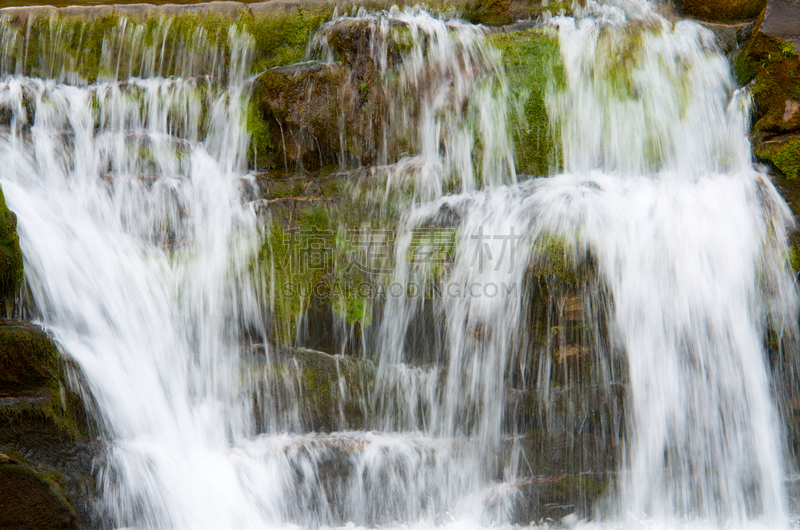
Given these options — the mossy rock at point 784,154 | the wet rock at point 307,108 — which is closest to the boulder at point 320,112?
the wet rock at point 307,108

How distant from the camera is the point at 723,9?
5.55 metres

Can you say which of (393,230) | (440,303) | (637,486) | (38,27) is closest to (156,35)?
(38,27)

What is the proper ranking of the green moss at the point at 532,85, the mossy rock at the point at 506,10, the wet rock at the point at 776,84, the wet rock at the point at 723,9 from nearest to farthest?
1. the wet rock at the point at 776,84
2. the green moss at the point at 532,85
3. the wet rock at the point at 723,9
4. the mossy rock at the point at 506,10

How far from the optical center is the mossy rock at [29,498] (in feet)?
10.5

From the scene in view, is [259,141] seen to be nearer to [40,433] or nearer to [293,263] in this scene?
[293,263]

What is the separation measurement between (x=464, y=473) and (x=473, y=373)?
714 millimetres

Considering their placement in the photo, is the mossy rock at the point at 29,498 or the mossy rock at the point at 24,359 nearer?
the mossy rock at the point at 29,498

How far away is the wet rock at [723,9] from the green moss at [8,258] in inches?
237

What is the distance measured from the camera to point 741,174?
4.72m

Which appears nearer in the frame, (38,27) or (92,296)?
(92,296)

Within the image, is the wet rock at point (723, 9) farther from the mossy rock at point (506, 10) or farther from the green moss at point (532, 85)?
the green moss at point (532, 85)

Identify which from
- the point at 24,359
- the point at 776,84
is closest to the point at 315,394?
the point at 24,359

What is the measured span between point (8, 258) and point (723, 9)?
633cm

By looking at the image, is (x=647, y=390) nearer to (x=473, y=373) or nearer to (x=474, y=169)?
(x=473, y=373)
